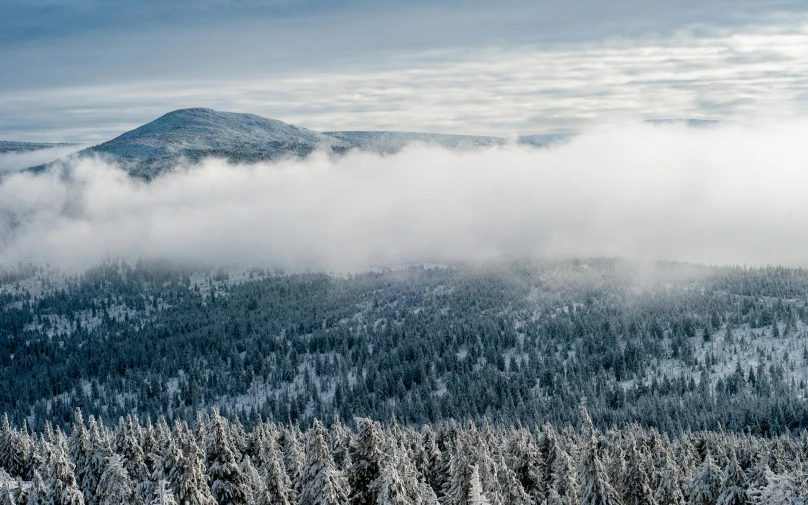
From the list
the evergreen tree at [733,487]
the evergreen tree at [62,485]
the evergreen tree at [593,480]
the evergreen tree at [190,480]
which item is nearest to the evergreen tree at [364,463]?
the evergreen tree at [190,480]

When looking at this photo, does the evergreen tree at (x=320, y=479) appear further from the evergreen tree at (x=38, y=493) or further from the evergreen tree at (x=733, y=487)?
the evergreen tree at (x=733, y=487)

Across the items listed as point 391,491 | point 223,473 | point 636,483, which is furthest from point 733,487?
point 223,473

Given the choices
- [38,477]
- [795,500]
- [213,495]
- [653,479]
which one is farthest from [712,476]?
[38,477]

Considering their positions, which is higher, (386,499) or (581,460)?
(386,499)

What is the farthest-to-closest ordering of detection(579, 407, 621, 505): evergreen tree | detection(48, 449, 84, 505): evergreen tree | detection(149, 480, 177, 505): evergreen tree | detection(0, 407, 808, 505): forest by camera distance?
detection(48, 449, 84, 505): evergreen tree < detection(579, 407, 621, 505): evergreen tree < detection(0, 407, 808, 505): forest < detection(149, 480, 177, 505): evergreen tree

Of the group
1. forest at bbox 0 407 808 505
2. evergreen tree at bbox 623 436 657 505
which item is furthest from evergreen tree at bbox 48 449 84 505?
evergreen tree at bbox 623 436 657 505

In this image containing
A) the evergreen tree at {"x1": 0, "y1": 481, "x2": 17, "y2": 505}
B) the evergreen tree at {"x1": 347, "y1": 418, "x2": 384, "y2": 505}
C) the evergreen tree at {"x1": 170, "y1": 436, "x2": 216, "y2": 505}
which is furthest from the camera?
the evergreen tree at {"x1": 0, "y1": 481, "x2": 17, "y2": 505}

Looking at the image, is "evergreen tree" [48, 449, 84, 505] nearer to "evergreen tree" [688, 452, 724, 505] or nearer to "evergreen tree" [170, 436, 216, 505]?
"evergreen tree" [170, 436, 216, 505]

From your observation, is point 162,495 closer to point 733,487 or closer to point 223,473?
point 223,473

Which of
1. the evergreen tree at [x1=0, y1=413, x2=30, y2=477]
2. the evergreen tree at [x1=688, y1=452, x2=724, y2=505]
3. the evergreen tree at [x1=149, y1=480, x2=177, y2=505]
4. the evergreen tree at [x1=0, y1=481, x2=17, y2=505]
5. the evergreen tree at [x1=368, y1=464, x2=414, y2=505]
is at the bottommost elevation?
the evergreen tree at [x1=0, y1=413, x2=30, y2=477]

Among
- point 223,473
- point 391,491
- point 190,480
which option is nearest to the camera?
point 391,491

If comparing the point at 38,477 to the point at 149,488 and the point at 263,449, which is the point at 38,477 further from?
the point at 263,449
